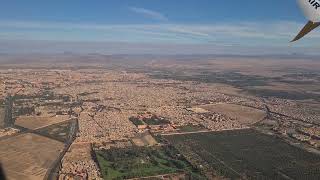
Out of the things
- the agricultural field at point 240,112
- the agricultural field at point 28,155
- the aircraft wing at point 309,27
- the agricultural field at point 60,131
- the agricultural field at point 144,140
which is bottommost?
the agricultural field at point 28,155

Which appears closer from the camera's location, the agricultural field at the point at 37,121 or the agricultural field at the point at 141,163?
the agricultural field at the point at 141,163

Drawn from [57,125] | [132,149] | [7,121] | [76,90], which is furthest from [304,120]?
[76,90]

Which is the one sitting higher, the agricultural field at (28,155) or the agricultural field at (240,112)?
the agricultural field at (240,112)

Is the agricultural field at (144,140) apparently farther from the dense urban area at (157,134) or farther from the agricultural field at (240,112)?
the agricultural field at (240,112)

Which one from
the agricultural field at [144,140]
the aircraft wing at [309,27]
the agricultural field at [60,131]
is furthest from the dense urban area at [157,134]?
the aircraft wing at [309,27]

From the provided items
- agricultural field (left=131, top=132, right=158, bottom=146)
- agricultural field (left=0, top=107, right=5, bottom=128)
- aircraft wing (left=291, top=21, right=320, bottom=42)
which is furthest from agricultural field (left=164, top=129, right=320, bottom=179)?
aircraft wing (left=291, top=21, right=320, bottom=42)

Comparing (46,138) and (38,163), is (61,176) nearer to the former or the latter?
(38,163)

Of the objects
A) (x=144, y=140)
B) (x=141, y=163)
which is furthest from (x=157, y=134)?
(x=141, y=163)
